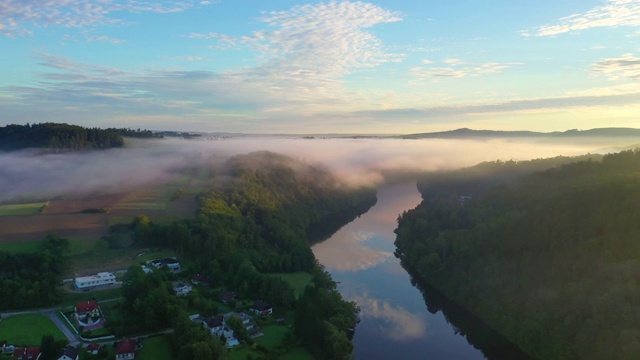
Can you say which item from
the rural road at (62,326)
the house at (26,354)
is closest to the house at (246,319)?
the rural road at (62,326)

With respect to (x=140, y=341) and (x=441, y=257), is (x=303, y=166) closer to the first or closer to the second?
(x=441, y=257)

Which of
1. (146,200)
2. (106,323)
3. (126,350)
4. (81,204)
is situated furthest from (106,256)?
(126,350)

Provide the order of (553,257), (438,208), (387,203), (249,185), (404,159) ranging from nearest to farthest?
(553,257), (438,208), (249,185), (387,203), (404,159)

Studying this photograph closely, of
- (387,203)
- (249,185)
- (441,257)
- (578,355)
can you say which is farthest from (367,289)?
(387,203)

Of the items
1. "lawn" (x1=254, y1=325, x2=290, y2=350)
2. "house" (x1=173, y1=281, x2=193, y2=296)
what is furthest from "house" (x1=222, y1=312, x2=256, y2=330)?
"house" (x1=173, y1=281, x2=193, y2=296)

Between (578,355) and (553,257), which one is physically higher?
(553,257)

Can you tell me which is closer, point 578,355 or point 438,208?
→ point 578,355

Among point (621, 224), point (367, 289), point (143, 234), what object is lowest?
point (367, 289)

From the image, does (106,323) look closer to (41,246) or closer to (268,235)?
(41,246)
